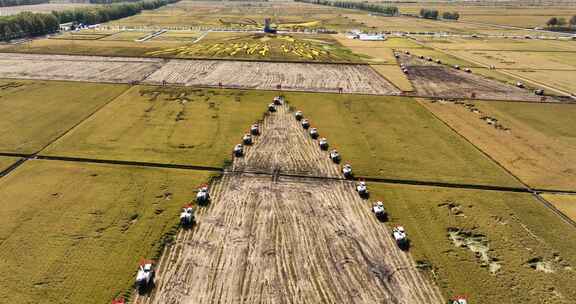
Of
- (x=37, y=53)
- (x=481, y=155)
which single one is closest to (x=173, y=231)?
(x=481, y=155)

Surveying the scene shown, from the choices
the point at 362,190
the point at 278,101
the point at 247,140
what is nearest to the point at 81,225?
the point at 247,140

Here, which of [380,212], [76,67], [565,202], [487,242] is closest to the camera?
[487,242]

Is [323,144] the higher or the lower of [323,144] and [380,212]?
the higher

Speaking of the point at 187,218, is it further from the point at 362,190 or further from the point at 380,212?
the point at 380,212

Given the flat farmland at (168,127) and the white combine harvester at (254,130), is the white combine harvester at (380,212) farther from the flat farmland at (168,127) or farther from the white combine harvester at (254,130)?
the white combine harvester at (254,130)

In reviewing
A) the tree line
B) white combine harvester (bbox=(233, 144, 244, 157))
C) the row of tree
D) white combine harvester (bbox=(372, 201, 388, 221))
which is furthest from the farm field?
the row of tree

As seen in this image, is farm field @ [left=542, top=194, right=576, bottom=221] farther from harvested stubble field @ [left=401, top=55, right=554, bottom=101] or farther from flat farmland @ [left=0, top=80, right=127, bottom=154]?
flat farmland @ [left=0, top=80, right=127, bottom=154]

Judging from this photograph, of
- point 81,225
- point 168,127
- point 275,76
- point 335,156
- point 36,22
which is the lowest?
point 81,225

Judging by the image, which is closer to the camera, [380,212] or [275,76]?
[380,212]
